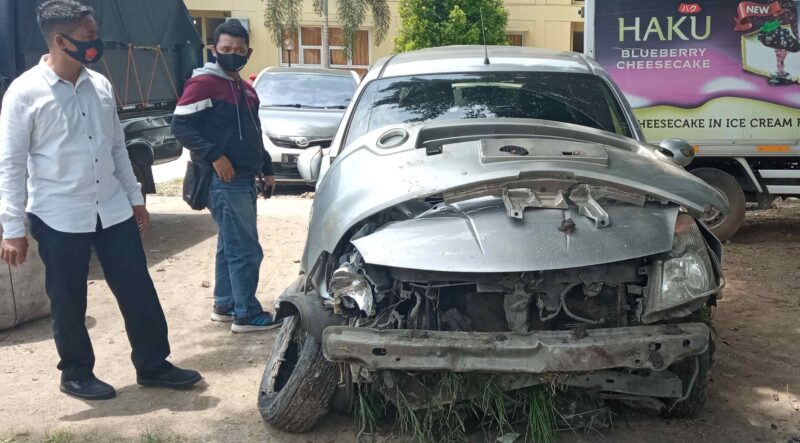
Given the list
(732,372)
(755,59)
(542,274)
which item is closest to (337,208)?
(542,274)

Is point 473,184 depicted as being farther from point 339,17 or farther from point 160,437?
point 339,17

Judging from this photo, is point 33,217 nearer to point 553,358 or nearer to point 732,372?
point 553,358

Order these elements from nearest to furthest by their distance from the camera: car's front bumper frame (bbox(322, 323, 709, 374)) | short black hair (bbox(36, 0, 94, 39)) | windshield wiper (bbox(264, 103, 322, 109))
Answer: car's front bumper frame (bbox(322, 323, 709, 374)), short black hair (bbox(36, 0, 94, 39)), windshield wiper (bbox(264, 103, 322, 109))

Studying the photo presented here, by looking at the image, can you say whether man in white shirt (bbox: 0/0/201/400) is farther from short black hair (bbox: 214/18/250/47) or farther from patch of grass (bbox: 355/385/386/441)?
patch of grass (bbox: 355/385/386/441)

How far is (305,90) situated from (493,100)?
7037 millimetres

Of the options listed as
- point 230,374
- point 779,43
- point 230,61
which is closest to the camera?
point 230,374

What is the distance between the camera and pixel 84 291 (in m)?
4.16

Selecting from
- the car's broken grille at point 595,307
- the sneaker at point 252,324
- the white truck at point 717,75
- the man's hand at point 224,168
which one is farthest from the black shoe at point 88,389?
the white truck at point 717,75

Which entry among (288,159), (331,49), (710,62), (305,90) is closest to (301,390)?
(710,62)

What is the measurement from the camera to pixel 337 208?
3592 mm

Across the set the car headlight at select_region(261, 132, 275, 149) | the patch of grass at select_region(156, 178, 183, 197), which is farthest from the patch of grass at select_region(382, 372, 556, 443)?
the patch of grass at select_region(156, 178, 183, 197)

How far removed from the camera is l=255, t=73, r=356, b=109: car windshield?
1120cm

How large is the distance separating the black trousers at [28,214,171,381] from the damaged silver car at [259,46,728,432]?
884mm

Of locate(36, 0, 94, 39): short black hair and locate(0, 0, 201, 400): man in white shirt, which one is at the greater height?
locate(36, 0, 94, 39): short black hair
